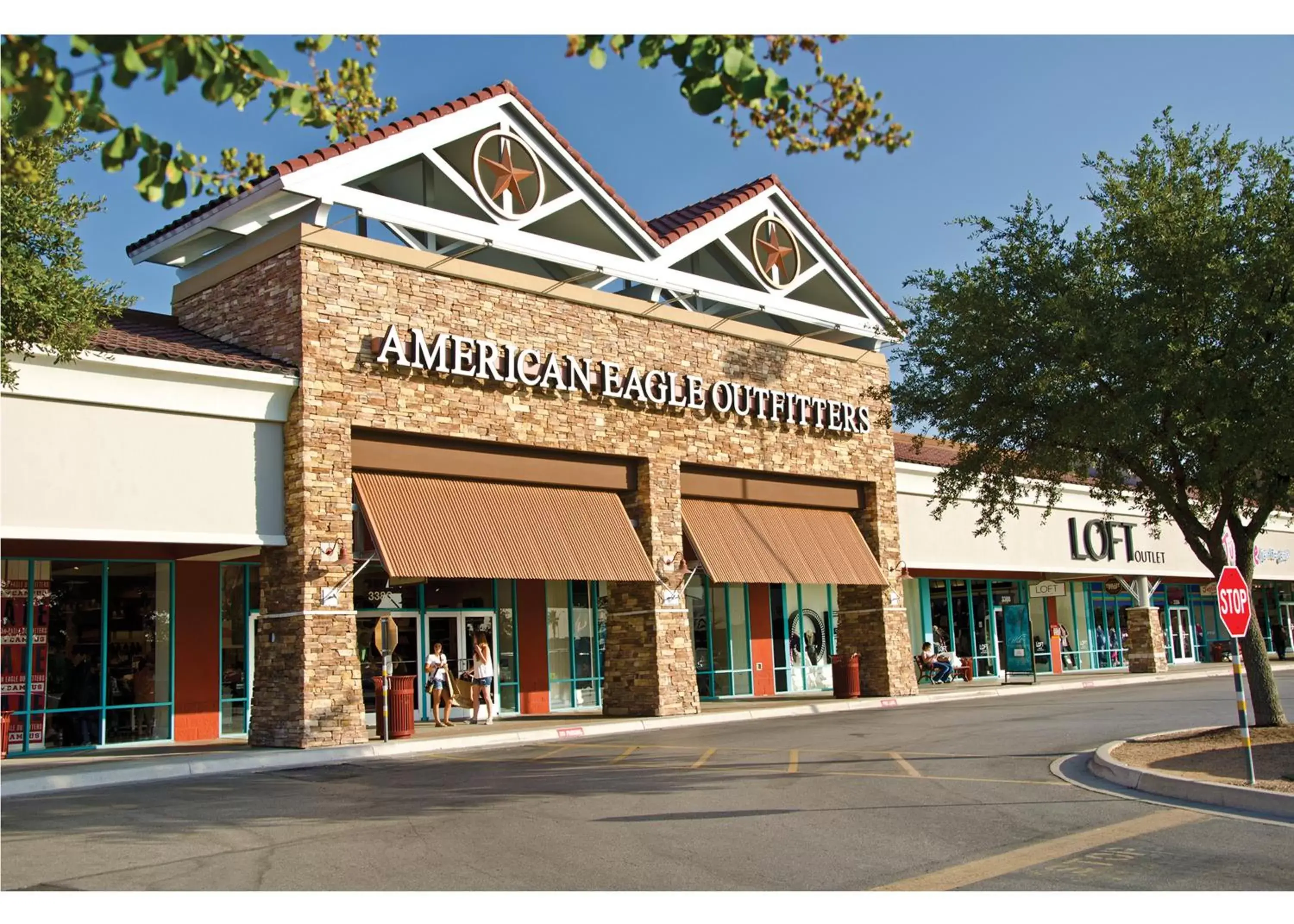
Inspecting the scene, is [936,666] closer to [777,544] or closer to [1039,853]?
[777,544]

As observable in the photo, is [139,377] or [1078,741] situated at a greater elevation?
[139,377]

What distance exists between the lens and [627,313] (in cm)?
2448

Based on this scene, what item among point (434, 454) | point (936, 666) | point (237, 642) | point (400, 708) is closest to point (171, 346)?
point (434, 454)

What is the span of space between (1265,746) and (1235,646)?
10.5 feet

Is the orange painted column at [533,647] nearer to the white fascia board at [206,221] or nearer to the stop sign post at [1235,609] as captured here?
the white fascia board at [206,221]

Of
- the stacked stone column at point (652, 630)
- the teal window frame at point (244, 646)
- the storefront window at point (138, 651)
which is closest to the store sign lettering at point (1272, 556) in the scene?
the stacked stone column at point (652, 630)

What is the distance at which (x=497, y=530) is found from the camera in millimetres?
21609

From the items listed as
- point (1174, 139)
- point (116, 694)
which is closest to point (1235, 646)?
point (1174, 139)

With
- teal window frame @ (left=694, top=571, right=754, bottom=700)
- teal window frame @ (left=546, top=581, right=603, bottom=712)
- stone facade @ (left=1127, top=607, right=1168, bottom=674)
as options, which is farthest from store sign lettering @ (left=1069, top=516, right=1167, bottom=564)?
teal window frame @ (left=546, top=581, right=603, bottom=712)

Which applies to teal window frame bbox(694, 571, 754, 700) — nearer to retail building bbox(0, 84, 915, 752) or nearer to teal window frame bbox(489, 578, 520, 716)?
retail building bbox(0, 84, 915, 752)

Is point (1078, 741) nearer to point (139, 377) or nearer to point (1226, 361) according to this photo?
point (1226, 361)

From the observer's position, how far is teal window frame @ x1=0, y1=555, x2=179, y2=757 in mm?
19531

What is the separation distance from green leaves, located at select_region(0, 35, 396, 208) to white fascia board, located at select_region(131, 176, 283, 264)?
1333 cm

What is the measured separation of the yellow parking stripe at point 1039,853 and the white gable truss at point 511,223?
1549cm
